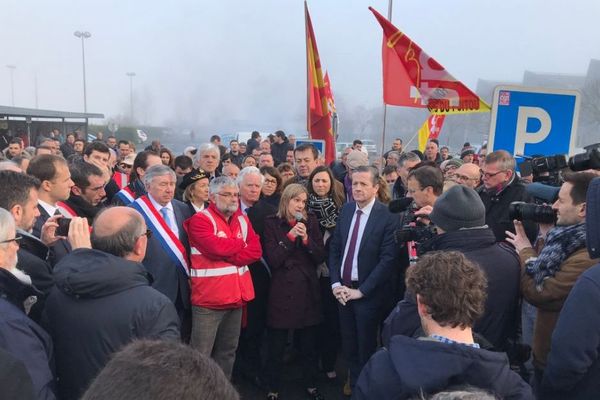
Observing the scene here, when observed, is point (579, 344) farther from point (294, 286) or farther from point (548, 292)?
point (294, 286)

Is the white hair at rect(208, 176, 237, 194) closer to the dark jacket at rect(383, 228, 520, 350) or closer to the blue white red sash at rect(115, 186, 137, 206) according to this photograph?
the blue white red sash at rect(115, 186, 137, 206)

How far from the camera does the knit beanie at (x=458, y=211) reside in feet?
8.47

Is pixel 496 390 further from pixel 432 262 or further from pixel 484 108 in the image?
pixel 484 108

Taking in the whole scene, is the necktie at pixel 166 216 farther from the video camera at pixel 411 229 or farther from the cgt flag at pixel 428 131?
the cgt flag at pixel 428 131

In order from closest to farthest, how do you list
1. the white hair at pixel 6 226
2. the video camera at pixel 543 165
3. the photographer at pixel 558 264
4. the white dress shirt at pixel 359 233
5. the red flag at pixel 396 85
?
1. the white hair at pixel 6 226
2. the photographer at pixel 558 264
3. the video camera at pixel 543 165
4. the white dress shirt at pixel 359 233
5. the red flag at pixel 396 85

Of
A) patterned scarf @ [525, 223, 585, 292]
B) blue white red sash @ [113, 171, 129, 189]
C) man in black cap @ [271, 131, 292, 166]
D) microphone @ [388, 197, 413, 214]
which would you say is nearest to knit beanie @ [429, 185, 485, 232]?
patterned scarf @ [525, 223, 585, 292]

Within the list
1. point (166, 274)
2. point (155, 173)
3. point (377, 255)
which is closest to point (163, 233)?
point (166, 274)

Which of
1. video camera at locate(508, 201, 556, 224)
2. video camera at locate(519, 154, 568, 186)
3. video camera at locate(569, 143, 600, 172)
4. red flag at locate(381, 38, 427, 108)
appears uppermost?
red flag at locate(381, 38, 427, 108)

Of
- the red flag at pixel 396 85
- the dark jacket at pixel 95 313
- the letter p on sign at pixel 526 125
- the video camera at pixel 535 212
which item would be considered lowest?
the dark jacket at pixel 95 313

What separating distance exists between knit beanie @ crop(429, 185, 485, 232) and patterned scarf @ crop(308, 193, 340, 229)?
197 centimetres

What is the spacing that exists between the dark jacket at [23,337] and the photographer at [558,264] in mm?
2472

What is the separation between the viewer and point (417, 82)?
541 cm

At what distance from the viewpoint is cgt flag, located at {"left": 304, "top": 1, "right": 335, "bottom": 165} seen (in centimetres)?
818

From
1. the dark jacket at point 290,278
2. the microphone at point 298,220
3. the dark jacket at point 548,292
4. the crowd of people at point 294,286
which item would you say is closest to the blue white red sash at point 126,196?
the crowd of people at point 294,286
